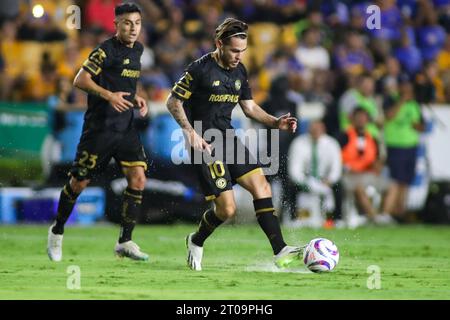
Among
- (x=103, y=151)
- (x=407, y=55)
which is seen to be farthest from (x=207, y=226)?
(x=407, y=55)

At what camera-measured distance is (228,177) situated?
34.0 ft

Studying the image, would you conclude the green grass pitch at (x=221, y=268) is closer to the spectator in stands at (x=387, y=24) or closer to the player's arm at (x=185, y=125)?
the player's arm at (x=185, y=125)

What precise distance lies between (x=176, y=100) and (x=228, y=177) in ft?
2.85

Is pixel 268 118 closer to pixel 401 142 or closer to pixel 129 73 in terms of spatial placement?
pixel 129 73

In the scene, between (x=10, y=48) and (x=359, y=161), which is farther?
(x=10, y=48)

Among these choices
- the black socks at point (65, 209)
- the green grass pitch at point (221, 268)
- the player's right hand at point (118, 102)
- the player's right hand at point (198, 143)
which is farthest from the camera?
the black socks at point (65, 209)

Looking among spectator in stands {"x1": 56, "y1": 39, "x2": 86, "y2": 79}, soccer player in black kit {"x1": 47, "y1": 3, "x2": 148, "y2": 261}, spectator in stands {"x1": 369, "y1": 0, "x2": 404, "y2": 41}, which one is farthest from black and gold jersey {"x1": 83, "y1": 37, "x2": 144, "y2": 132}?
spectator in stands {"x1": 369, "y1": 0, "x2": 404, "y2": 41}

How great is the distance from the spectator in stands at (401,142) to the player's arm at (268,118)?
736 centimetres

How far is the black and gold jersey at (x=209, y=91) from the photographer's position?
10406mm

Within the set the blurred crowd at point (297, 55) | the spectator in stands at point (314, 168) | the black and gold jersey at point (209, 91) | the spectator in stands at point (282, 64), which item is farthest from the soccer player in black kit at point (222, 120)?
the spectator in stands at point (282, 64)

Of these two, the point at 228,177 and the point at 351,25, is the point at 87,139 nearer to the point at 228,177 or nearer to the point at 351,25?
the point at 228,177

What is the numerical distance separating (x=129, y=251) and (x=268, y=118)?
207cm

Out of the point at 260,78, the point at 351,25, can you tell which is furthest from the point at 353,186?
the point at 351,25

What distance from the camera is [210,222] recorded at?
1061 cm
